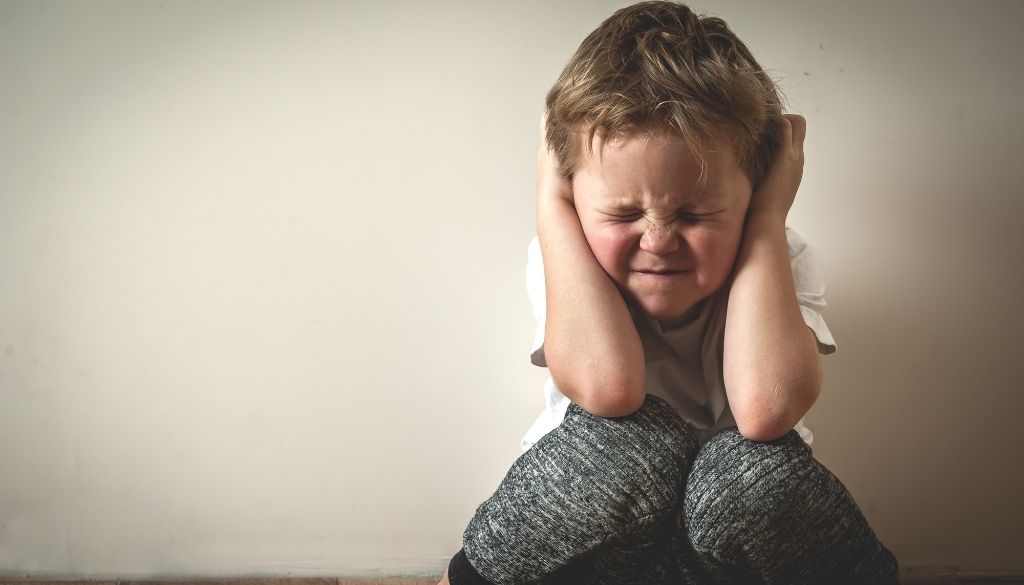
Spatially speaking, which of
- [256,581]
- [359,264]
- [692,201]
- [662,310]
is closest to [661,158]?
[692,201]

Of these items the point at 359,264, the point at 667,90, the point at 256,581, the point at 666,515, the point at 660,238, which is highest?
the point at 667,90

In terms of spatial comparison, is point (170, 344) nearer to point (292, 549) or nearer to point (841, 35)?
point (292, 549)

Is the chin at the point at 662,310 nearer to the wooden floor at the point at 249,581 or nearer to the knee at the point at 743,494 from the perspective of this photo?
the knee at the point at 743,494

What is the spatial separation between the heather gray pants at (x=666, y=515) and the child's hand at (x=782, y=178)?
0.76 feet

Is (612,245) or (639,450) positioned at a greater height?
(612,245)

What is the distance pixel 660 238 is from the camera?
79cm

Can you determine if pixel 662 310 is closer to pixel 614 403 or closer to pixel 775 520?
pixel 614 403

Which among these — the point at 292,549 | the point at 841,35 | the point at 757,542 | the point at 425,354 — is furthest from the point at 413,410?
the point at 841,35

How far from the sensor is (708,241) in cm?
81

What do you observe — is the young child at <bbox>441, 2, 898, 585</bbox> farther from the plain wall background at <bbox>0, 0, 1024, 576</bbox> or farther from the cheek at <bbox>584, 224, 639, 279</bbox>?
the plain wall background at <bbox>0, 0, 1024, 576</bbox>

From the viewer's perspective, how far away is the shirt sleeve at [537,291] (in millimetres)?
932

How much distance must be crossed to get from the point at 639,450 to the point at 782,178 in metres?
0.32

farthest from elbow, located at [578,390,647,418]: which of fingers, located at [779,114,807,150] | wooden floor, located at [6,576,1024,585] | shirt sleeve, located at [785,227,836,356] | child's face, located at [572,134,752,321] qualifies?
wooden floor, located at [6,576,1024,585]

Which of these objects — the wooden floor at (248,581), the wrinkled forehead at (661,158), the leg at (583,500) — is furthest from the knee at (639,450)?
the wooden floor at (248,581)
